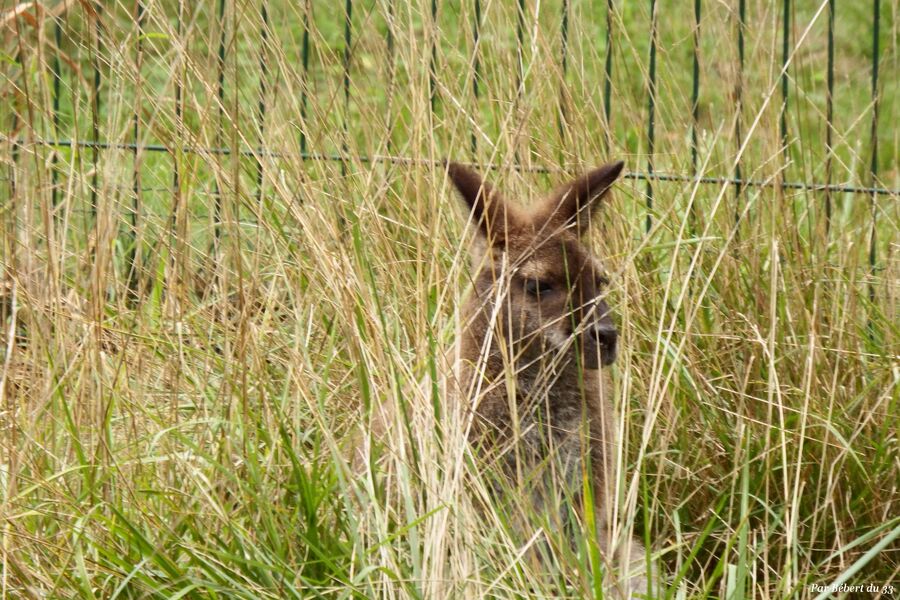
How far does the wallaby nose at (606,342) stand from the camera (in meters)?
3.24

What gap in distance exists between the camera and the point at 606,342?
3252 millimetres

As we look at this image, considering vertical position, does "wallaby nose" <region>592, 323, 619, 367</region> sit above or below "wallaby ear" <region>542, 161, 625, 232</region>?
below

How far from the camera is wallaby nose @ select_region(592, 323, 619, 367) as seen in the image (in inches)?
128

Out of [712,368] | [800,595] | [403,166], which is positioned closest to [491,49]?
[403,166]

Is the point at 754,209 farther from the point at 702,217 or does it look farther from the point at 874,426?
the point at 874,426

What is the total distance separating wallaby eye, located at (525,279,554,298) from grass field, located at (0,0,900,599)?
237mm

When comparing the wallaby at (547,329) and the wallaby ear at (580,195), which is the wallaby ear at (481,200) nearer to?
the wallaby at (547,329)

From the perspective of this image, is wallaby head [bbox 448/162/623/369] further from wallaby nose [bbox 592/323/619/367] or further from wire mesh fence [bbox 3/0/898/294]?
wire mesh fence [bbox 3/0/898/294]

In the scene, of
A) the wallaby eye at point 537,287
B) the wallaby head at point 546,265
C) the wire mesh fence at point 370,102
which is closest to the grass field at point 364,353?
the wire mesh fence at point 370,102

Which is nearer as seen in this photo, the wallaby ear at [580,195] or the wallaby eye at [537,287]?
the wallaby ear at [580,195]

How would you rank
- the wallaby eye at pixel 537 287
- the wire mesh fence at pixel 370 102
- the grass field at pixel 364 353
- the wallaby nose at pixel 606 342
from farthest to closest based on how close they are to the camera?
the wallaby eye at pixel 537 287
the wallaby nose at pixel 606 342
the wire mesh fence at pixel 370 102
the grass field at pixel 364 353

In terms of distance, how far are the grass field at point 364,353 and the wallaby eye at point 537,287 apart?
237 mm

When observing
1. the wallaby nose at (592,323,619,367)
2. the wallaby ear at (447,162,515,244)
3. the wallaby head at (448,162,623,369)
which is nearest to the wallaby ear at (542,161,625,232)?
the wallaby head at (448,162,623,369)

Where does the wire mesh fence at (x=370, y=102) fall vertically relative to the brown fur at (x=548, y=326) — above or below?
above
